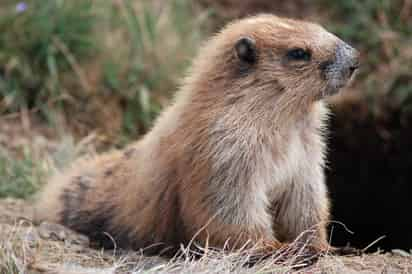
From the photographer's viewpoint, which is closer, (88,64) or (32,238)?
(32,238)

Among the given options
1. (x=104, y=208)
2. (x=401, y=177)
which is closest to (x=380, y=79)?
(x=401, y=177)

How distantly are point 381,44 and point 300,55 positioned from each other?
5274 millimetres

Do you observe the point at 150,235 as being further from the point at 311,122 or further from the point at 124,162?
the point at 311,122

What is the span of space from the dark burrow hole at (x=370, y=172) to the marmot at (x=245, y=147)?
3.34 metres

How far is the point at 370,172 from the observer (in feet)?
31.8

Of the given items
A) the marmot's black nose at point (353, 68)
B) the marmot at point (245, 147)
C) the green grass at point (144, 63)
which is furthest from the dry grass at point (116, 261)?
the green grass at point (144, 63)

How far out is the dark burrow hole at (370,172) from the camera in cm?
898

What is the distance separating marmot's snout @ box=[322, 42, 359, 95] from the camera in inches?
204

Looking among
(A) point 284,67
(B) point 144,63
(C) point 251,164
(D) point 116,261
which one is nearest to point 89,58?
(B) point 144,63

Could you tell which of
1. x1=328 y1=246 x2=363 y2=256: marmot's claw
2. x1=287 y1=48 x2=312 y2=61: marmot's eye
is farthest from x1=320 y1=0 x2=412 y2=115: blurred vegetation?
x1=287 y1=48 x2=312 y2=61: marmot's eye

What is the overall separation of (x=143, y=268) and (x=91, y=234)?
1.04 m

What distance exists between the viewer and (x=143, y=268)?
A: 517 cm

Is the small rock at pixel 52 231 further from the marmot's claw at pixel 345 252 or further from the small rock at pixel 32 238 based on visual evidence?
the marmot's claw at pixel 345 252

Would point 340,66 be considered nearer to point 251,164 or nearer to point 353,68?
point 353,68
